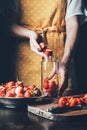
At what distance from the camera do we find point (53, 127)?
60.7 inches

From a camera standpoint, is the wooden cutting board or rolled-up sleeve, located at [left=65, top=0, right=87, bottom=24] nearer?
the wooden cutting board

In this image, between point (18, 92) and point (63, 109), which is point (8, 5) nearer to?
point (18, 92)

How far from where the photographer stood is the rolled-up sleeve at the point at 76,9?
257 centimetres

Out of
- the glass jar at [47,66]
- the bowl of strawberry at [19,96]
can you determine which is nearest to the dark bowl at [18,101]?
the bowl of strawberry at [19,96]

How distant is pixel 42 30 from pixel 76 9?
259 mm

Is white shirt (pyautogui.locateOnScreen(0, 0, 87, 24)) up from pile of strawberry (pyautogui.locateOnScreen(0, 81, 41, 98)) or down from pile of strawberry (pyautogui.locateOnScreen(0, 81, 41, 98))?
up

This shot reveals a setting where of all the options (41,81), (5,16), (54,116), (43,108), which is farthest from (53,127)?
(5,16)

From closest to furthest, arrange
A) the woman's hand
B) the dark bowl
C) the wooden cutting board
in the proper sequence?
the wooden cutting board
the dark bowl
the woman's hand

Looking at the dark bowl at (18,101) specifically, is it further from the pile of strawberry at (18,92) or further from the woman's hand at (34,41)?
the woman's hand at (34,41)

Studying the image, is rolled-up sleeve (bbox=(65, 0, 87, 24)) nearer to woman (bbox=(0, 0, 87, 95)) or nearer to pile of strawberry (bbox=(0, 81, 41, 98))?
woman (bbox=(0, 0, 87, 95))

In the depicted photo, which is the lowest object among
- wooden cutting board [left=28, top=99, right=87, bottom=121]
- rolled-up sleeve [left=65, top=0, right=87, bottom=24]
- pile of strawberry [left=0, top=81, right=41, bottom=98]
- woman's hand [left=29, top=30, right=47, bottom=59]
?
wooden cutting board [left=28, top=99, right=87, bottom=121]

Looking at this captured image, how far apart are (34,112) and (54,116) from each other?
17 cm

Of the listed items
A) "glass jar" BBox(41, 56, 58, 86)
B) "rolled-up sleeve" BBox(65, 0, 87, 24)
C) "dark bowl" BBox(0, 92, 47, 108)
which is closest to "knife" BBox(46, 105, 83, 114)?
"dark bowl" BBox(0, 92, 47, 108)

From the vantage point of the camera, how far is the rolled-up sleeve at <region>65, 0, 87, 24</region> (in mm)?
2570
